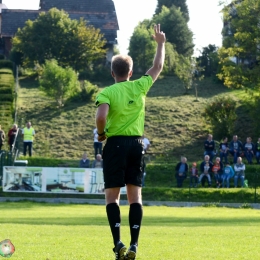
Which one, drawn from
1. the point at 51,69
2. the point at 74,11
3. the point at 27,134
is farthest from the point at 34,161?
the point at 74,11

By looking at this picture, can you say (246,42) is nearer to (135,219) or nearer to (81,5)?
(81,5)

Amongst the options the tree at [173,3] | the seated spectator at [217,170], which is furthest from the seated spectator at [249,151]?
the tree at [173,3]

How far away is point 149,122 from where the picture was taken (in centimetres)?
5350

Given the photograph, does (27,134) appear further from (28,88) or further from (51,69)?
(28,88)

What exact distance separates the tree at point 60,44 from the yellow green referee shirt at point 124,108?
181 feet

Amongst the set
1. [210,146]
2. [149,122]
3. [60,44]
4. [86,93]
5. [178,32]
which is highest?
[178,32]

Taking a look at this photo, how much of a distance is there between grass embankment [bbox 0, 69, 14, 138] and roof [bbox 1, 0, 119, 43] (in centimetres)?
1917

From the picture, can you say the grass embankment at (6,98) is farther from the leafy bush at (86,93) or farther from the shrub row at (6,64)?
the leafy bush at (86,93)

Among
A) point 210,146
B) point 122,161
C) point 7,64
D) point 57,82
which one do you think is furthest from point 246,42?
point 122,161

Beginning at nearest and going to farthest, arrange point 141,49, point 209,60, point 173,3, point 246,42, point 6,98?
point 246,42, point 6,98, point 209,60, point 141,49, point 173,3

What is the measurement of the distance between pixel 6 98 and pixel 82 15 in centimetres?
2886

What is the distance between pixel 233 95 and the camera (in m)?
59.4

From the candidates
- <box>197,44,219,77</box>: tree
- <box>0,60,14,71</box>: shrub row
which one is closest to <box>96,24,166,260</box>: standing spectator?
<box>0,60,14,71</box>: shrub row

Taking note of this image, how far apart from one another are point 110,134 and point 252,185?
27931mm
